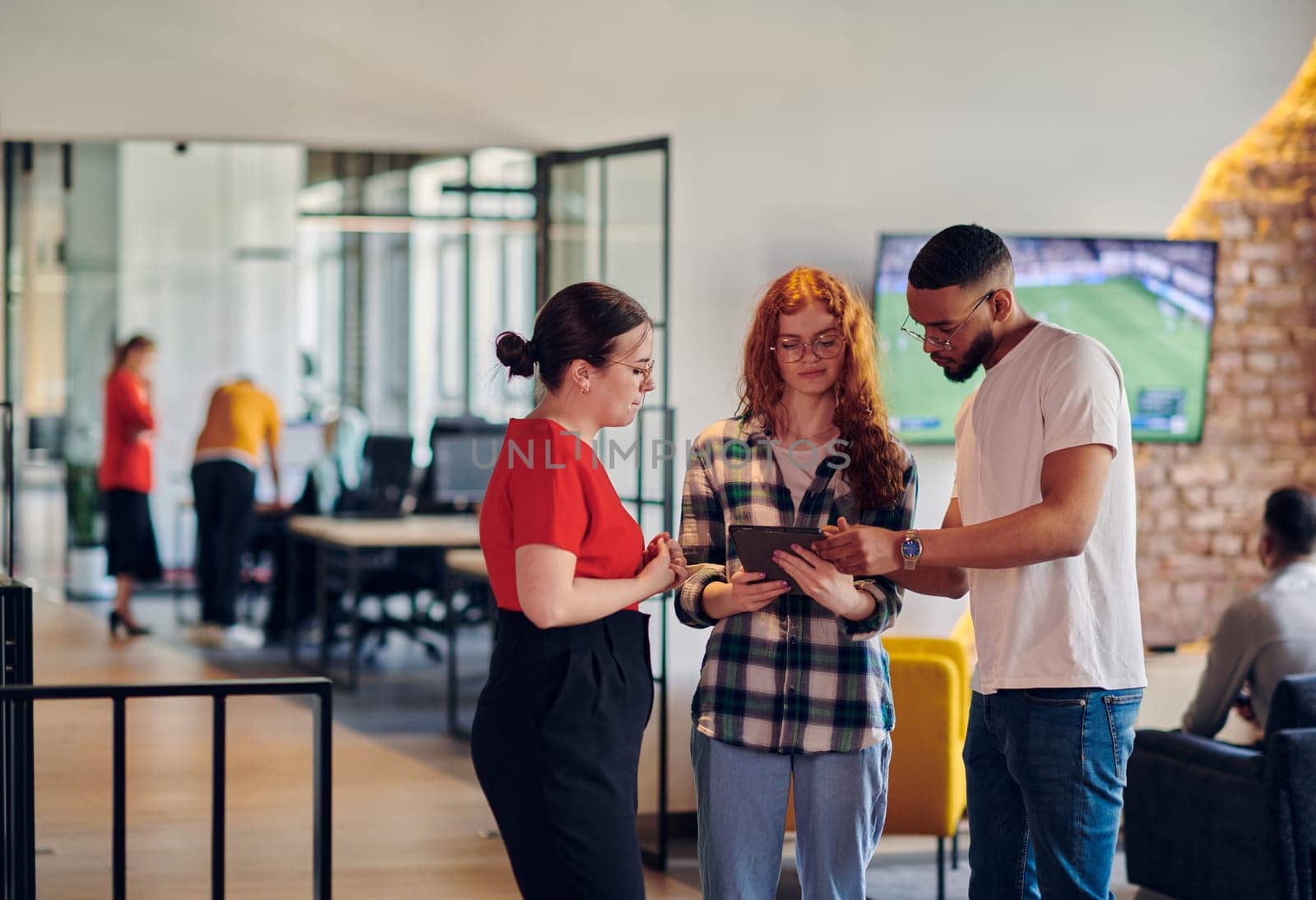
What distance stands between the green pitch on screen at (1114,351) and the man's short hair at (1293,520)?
113 cm

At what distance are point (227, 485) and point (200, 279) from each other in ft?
12.9

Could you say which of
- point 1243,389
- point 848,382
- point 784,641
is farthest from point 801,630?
point 1243,389

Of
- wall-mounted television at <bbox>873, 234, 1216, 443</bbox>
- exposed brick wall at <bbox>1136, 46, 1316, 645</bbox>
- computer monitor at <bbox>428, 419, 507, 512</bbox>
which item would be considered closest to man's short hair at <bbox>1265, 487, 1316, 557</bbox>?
wall-mounted television at <bbox>873, 234, 1216, 443</bbox>

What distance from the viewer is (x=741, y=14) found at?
5.03 meters

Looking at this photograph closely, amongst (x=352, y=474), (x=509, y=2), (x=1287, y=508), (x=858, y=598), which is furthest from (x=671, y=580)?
(x=352, y=474)

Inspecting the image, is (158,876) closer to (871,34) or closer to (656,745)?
(656,745)

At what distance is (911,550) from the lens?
236 cm

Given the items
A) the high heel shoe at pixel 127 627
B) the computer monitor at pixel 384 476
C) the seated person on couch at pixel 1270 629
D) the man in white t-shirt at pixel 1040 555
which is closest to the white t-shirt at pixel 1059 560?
the man in white t-shirt at pixel 1040 555

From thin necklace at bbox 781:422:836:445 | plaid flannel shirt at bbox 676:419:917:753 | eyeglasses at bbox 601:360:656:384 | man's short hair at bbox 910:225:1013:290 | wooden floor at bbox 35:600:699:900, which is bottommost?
wooden floor at bbox 35:600:699:900

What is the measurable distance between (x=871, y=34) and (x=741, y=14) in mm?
445

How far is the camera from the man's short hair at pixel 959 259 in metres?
2.47

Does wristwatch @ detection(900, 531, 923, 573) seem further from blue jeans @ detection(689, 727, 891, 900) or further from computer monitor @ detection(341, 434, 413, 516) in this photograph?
computer monitor @ detection(341, 434, 413, 516)

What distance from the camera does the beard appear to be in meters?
2.52

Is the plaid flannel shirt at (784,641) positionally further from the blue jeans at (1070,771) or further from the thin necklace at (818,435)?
the blue jeans at (1070,771)
